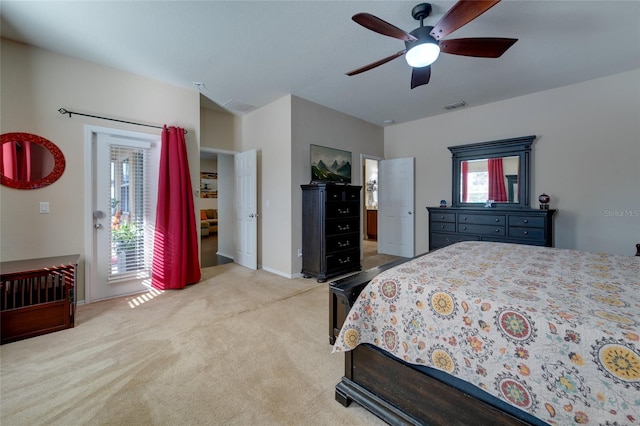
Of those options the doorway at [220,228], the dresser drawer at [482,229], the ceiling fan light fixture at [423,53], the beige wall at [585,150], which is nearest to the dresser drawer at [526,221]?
the dresser drawer at [482,229]

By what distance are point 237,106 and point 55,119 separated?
2228mm

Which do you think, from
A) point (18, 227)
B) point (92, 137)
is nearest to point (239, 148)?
point (92, 137)

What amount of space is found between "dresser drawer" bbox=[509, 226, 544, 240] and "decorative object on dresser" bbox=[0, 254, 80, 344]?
508cm

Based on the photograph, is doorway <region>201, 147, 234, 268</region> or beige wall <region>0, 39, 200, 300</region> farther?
doorway <region>201, 147, 234, 268</region>

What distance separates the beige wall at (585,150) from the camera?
3244 millimetres

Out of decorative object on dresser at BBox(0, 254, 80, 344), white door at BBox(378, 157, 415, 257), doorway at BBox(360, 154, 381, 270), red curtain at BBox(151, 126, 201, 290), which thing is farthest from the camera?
doorway at BBox(360, 154, 381, 270)

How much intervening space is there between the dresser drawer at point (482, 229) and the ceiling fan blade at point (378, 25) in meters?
2.97

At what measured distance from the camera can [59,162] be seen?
9.16 feet

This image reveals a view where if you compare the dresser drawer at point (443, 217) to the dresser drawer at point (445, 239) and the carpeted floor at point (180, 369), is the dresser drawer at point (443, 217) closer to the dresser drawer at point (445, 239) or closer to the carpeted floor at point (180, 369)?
the dresser drawer at point (445, 239)

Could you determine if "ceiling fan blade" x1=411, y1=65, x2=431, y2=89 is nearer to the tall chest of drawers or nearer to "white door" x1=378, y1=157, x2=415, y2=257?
the tall chest of drawers

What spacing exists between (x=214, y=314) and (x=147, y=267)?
1372 mm

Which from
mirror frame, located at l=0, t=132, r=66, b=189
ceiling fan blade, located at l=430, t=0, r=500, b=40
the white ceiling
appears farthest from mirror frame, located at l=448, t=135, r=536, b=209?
mirror frame, located at l=0, t=132, r=66, b=189

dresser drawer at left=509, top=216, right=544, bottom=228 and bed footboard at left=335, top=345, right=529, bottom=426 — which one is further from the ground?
dresser drawer at left=509, top=216, right=544, bottom=228

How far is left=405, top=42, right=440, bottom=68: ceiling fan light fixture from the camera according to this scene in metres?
2.02
